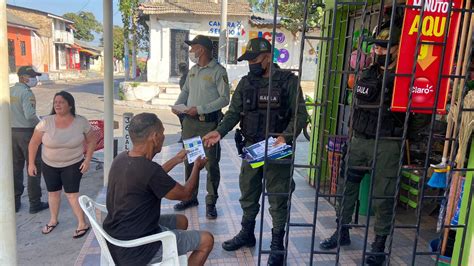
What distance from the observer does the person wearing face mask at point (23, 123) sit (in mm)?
4223

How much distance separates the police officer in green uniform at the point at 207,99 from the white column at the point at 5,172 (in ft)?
5.26

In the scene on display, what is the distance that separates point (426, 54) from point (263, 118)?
4.07 feet

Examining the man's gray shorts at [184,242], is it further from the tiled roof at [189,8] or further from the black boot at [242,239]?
the tiled roof at [189,8]

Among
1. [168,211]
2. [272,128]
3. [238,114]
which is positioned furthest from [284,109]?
[168,211]

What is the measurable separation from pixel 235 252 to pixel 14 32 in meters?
28.9

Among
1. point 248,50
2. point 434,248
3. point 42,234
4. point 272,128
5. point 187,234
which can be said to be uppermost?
point 248,50

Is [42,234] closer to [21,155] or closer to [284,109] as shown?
[21,155]

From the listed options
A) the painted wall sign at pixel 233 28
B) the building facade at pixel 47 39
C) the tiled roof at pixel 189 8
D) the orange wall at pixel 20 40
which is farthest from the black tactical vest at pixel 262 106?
the building facade at pixel 47 39

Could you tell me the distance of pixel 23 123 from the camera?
4.30 metres

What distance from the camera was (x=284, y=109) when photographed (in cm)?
291

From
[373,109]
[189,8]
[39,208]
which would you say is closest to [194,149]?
[373,109]

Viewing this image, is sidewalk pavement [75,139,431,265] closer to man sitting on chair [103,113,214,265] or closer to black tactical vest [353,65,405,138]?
man sitting on chair [103,113,214,265]

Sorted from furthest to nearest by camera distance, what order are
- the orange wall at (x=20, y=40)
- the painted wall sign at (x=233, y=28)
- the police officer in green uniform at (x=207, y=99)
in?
the orange wall at (x=20, y=40) < the painted wall sign at (x=233, y=28) < the police officer in green uniform at (x=207, y=99)

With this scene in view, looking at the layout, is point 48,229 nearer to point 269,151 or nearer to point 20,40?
point 269,151
